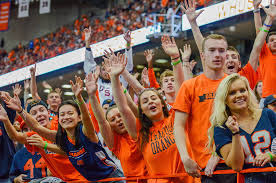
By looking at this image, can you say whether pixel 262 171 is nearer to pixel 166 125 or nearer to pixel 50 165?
pixel 166 125

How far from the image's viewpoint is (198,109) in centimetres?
284

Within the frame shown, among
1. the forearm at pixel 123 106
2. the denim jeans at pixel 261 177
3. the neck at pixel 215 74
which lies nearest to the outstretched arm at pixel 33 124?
the forearm at pixel 123 106

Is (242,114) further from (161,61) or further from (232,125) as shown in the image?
(161,61)

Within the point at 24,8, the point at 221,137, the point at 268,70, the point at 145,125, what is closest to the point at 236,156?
the point at 221,137

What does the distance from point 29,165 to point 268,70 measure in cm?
298

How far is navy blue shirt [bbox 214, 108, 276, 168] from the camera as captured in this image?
8.00ft

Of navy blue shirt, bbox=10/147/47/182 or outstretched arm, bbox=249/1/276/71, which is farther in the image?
navy blue shirt, bbox=10/147/47/182

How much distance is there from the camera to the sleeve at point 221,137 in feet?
8.13

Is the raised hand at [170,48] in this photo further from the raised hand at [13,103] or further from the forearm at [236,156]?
the raised hand at [13,103]

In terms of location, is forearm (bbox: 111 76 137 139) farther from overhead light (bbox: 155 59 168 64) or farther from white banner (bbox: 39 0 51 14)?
white banner (bbox: 39 0 51 14)

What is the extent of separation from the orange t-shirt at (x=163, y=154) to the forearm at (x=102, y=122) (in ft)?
1.39

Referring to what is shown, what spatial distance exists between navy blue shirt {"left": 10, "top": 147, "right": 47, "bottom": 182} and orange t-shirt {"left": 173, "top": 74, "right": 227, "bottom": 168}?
88.8 inches

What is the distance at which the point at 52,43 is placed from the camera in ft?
70.9

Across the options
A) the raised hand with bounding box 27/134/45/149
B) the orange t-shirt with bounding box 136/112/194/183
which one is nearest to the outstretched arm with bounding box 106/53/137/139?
the orange t-shirt with bounding box 136/112/194/183
